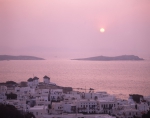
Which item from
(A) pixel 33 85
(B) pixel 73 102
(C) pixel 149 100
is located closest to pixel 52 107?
(B) pixel 73 102

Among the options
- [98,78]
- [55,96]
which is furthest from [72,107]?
[98,78]

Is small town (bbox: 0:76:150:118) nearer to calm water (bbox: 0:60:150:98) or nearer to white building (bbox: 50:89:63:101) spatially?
white building (bbox: 50:89:63:101)

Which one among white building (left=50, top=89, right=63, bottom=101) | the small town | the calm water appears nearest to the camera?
the small town

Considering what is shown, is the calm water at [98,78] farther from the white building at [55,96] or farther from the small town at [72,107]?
the small town at [72,107]

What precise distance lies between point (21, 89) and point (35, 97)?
135 centimetres

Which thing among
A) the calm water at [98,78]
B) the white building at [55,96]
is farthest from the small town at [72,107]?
the calm water at [98,78]

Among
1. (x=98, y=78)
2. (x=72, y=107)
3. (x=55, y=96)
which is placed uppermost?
(x=98, y=78)

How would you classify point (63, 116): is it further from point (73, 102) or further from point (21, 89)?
point (21, 89)

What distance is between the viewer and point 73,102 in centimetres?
898

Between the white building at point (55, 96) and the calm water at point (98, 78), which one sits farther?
the calm water at point (98, 78)

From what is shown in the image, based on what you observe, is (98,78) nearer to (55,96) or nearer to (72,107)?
(55,96)

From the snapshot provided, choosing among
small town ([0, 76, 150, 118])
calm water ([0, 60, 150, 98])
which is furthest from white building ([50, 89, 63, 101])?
calm water ([0, 60, 150, 98])

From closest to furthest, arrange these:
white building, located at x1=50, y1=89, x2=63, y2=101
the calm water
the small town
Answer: the small town → white building, located at x1=50, y1=89, x2=63, y2=101 → the calm water

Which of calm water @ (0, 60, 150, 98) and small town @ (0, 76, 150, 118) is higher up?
calm water @ (0, 60, 150, 98)
